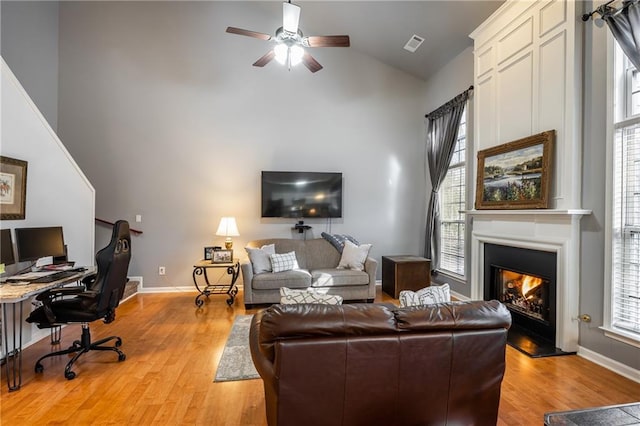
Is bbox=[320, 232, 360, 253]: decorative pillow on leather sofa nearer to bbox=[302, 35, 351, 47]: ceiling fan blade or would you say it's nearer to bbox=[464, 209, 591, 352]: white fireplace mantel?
bbox=[464, 209, 591, 352]: white fireplace mantel

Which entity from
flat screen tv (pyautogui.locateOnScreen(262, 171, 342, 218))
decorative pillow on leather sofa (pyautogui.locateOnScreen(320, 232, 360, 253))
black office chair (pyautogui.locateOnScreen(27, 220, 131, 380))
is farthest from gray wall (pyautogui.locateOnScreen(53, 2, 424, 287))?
black office chair (pyautogui.locateOnScreen(27, 220, 131, 380))

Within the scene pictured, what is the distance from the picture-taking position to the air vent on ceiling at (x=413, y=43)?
184 inches

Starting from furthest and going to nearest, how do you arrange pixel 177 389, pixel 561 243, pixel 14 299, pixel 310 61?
pixel 310 61
pixel 561 243
pixel 177 389
pixel 14 299

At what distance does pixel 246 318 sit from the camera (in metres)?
3.98

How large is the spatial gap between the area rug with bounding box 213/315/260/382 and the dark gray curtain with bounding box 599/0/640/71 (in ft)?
12.5

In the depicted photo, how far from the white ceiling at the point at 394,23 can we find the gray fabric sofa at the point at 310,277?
3283mm

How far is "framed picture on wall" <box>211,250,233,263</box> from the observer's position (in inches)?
186

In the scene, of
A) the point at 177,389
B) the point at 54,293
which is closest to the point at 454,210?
the point at 177,389

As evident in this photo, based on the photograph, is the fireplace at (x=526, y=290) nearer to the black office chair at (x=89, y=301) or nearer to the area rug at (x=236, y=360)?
the area rug at (x=236, y=360)

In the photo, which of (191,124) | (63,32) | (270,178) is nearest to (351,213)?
(270,178)

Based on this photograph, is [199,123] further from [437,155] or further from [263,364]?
[263,364]

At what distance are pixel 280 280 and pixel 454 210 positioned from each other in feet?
9.62

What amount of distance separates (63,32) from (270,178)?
3911mm

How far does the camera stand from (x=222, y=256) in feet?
15.6
